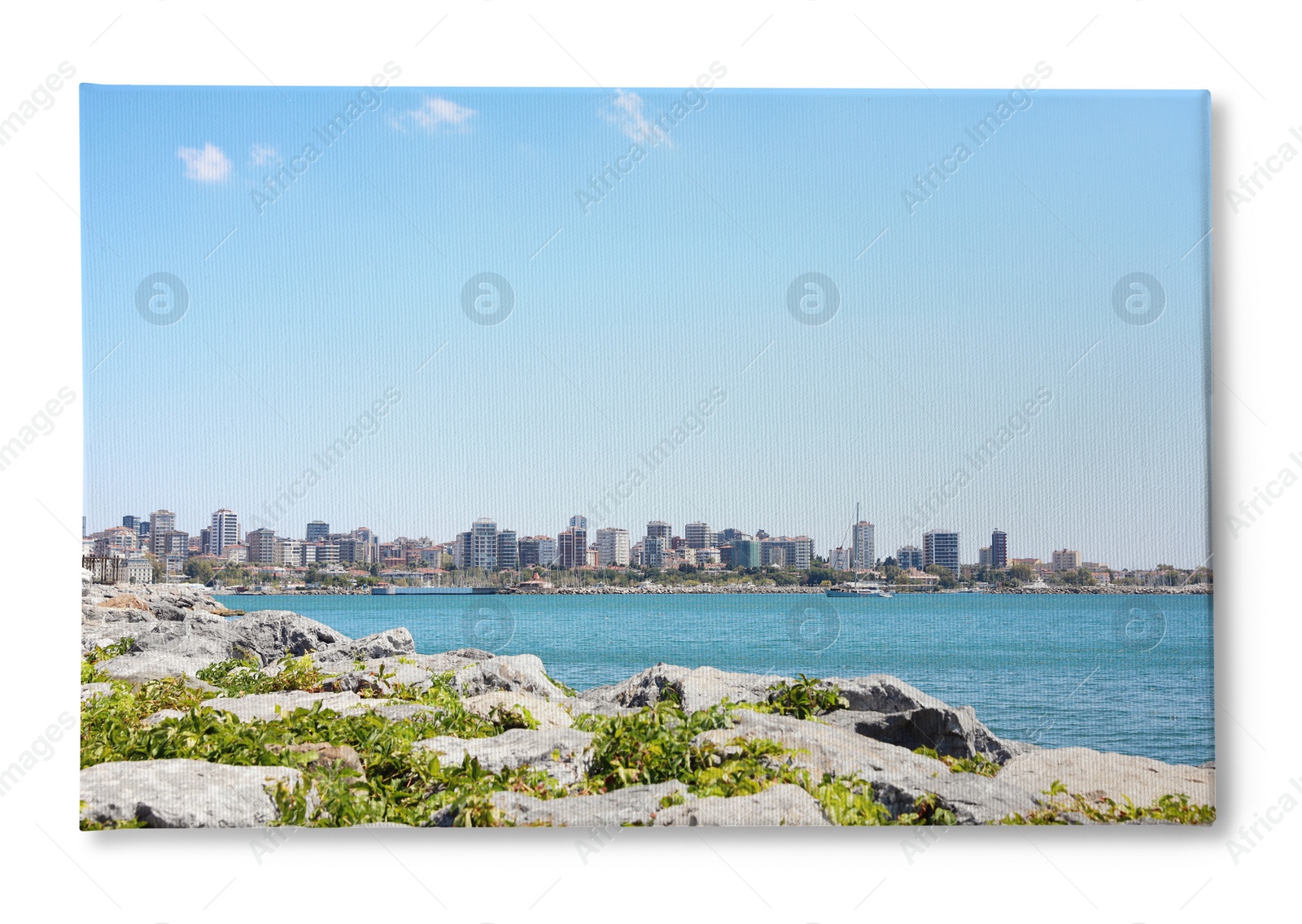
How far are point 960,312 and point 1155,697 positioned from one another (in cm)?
195

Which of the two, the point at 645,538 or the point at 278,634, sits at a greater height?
the point at 645,538

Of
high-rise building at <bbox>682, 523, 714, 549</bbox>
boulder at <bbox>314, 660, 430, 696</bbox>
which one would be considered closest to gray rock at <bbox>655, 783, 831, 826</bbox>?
high-rise building at <bbox>682, 523, 714, 549</bbox>

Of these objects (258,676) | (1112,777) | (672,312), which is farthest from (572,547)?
(1112,777)

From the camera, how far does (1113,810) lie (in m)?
4.36

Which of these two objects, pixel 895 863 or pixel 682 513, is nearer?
pixel 895 863

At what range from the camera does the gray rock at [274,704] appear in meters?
4.48

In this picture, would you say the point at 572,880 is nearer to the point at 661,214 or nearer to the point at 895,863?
the point at 895,863

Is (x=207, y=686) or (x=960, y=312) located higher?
(x=960, y=312)

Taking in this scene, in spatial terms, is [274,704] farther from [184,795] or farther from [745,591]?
[745,591]

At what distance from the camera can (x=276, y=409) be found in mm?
4652

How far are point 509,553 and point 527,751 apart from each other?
92cm

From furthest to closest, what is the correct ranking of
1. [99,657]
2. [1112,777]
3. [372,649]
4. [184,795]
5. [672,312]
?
[372,649] → [672,312] → [99,657] → [1112,777] → [184,795]
